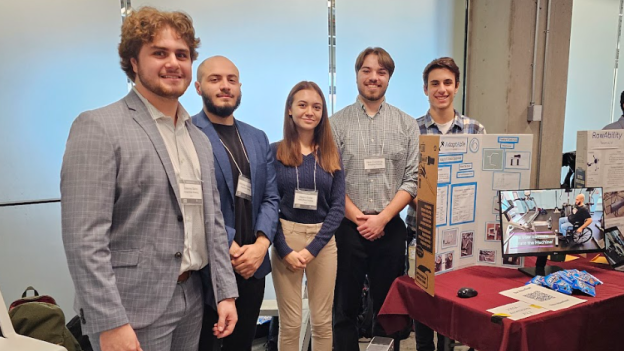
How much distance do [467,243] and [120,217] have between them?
146 cm

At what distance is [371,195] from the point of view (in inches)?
83.8

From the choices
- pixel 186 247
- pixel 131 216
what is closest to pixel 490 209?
pixel 186 247

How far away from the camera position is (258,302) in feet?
5.87

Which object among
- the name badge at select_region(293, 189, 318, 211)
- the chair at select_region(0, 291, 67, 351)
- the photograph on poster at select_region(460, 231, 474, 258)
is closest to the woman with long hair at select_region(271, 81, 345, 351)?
the name badge at select_region(293, 189, 318, 211)

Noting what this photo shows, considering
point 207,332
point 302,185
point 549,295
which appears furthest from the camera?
point 302,185

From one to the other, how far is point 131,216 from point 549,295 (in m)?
1.53

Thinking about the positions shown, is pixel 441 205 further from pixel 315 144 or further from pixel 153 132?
pixel 153 132

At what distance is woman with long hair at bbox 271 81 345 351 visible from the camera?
1.95 metres

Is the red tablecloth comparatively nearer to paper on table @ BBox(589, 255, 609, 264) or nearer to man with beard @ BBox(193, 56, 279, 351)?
paper on table @ BBox(589, 255, 609, 264)

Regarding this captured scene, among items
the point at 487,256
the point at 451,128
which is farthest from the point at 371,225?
the point at 451,128

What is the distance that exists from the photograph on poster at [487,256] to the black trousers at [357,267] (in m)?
0.41

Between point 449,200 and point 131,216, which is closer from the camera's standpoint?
point 131,216

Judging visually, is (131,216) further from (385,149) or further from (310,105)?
(385,149)

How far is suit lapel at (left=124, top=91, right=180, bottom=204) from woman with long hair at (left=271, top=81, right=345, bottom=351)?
0.86 m
